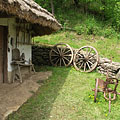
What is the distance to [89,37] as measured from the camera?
33.7 feet

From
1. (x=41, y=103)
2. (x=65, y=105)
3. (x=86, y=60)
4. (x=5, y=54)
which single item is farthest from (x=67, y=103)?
(x=86, y=60)

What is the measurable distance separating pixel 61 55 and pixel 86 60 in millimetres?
1227

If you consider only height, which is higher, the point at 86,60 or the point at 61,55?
the point at 61,55

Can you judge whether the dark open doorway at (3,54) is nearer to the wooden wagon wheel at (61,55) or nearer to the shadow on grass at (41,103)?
the shadow on grass at (41,103)

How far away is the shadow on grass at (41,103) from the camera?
2670 mm

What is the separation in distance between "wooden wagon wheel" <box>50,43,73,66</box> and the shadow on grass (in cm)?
214

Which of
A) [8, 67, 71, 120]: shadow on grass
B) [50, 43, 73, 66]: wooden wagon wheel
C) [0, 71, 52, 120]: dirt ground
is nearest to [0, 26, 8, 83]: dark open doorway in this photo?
[0, 71, 52, 120]: dirt ground

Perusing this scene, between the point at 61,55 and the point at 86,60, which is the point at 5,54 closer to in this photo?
the point at 61,55

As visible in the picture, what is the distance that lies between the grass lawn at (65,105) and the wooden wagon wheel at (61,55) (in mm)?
2263

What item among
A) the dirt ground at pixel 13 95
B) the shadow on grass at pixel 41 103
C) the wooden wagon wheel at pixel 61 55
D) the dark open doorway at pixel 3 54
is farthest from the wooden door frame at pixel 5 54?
the wooden wagon wheel at pixel 61 55

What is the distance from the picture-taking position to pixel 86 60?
20.8ft

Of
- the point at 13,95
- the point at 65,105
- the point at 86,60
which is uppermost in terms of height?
the point at 86,60

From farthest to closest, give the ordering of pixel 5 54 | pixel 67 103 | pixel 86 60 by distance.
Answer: pixel 86 60 < pixel 5 54 < pixel 67 103

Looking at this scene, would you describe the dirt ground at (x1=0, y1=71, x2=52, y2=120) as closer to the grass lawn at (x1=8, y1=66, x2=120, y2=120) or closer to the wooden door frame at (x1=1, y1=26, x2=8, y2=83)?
the grass lawn at (x1=8, y1=66, x2=120, y2=120)
